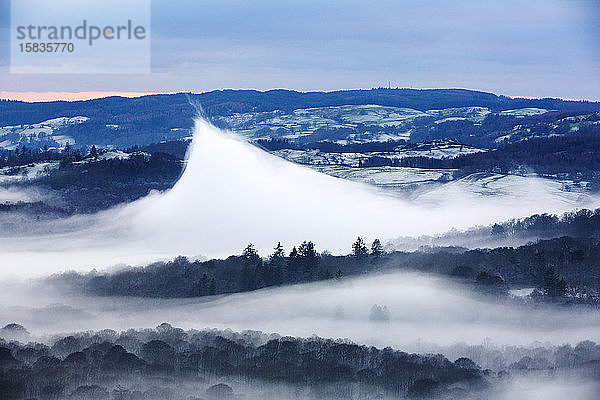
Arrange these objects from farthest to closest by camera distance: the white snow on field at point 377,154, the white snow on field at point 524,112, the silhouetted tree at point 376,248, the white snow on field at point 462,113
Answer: the white snow on field at point 462,113, the white snow on field at point 524,112, the white snow on field at point 377,154, the silhouetted tree at point 376,248

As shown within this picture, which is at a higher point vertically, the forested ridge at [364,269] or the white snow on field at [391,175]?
the white snow on field at [391,175]

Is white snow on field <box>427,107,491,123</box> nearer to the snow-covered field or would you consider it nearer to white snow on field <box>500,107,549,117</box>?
the snow-covered field

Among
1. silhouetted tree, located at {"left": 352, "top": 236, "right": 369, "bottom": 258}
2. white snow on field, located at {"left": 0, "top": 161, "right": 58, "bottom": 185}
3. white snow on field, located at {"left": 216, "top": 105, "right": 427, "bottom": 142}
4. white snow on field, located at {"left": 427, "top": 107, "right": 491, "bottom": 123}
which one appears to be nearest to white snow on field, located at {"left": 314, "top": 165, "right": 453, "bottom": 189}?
silhouetted tree, located at {"left": 352, "top": 236, "right": 369, "bottom": 258}

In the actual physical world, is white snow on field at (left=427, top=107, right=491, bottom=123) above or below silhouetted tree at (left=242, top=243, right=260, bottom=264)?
above

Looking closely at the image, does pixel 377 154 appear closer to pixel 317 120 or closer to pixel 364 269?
pixel 364 269

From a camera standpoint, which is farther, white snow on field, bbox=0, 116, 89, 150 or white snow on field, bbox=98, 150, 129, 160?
white snow on field, bbox=0, 116, 89, 150

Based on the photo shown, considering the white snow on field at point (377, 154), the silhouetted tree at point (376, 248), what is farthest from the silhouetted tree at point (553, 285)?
the white snow on field at point (377, 154)

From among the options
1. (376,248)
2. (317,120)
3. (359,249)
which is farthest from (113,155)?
(317,120)

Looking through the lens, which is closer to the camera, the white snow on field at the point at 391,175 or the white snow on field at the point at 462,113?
the white snow on field at the point at 391,175

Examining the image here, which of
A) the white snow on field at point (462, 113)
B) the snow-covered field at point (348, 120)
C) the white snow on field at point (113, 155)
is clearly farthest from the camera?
the white snow on field at point (462, 113)

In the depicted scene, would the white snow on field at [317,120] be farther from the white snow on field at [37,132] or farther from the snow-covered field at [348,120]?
the white snow on field at [37,132]
